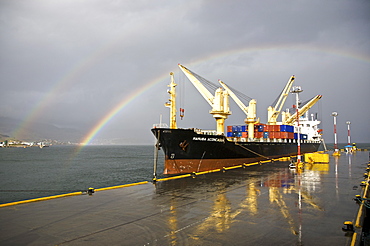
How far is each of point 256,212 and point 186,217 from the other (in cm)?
307

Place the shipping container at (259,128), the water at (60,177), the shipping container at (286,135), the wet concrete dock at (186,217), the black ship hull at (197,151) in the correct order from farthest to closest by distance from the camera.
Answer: the shipping container at (286,135) → the shipping container at (259,128) → the black ship hull at (197,151) → the water at (60,177) → the wet concrete dock at (186,217)

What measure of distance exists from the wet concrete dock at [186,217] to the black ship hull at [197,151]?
1250 centimetres

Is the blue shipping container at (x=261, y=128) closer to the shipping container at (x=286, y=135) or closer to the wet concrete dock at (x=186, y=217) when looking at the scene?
the shipping container at (x=286, y=135)

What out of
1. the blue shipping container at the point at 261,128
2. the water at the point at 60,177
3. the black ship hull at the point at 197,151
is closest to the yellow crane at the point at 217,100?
the black ship hull at the point at 197,151

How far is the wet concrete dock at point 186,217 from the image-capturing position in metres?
7.73

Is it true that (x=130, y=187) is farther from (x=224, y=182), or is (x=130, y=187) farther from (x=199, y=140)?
(x=199, y=140)

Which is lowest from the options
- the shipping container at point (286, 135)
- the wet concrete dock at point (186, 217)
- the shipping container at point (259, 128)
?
the wet concrete dock at point (186, 217)

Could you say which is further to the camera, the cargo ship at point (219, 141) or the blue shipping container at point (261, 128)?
the blue shipping container at point (261, 128)

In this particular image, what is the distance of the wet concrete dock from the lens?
25.3 ft

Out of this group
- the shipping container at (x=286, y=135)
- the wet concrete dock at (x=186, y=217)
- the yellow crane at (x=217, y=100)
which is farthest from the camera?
the shipping container at (x=286, y=135)

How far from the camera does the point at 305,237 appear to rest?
780 centimetres

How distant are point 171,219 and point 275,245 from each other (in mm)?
4027

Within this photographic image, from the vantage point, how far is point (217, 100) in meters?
35.7

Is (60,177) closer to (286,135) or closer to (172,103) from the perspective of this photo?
(172,103)
